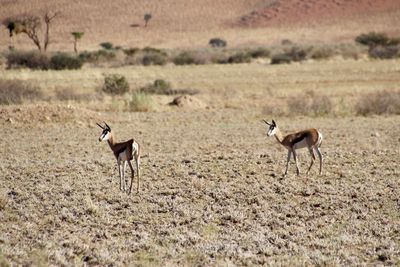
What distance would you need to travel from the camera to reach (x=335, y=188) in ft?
41.0

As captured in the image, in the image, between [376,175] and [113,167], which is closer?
[376,175]

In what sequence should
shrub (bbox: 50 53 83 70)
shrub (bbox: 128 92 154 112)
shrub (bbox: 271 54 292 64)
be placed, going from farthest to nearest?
shrub (bbox: 271 54 292 64)
shrub (bbox: 50 53 83 70)
shrub (bbox: 128 92 154 112)

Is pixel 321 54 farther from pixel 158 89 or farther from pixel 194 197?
pixel 194 197

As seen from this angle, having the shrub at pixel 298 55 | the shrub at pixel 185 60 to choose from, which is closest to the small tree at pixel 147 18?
the shrub at pixel 298 55

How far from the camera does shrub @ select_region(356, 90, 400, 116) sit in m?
26.8

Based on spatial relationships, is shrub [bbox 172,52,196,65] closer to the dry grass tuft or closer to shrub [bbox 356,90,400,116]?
the dry grass tuft

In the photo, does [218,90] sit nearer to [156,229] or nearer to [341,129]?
[341,129]

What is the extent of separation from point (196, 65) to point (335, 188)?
4192 cm

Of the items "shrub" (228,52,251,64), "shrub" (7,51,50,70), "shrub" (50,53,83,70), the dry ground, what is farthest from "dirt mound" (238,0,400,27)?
the dry ground

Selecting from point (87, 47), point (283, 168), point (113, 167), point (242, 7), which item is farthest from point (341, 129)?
point (242, 7)

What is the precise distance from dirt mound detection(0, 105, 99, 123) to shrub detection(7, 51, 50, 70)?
80.2ft

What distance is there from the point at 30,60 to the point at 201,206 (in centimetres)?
3953

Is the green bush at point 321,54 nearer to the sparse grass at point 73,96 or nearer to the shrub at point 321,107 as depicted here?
the sparse grass at point 73,96

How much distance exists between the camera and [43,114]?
23812 millimetres
